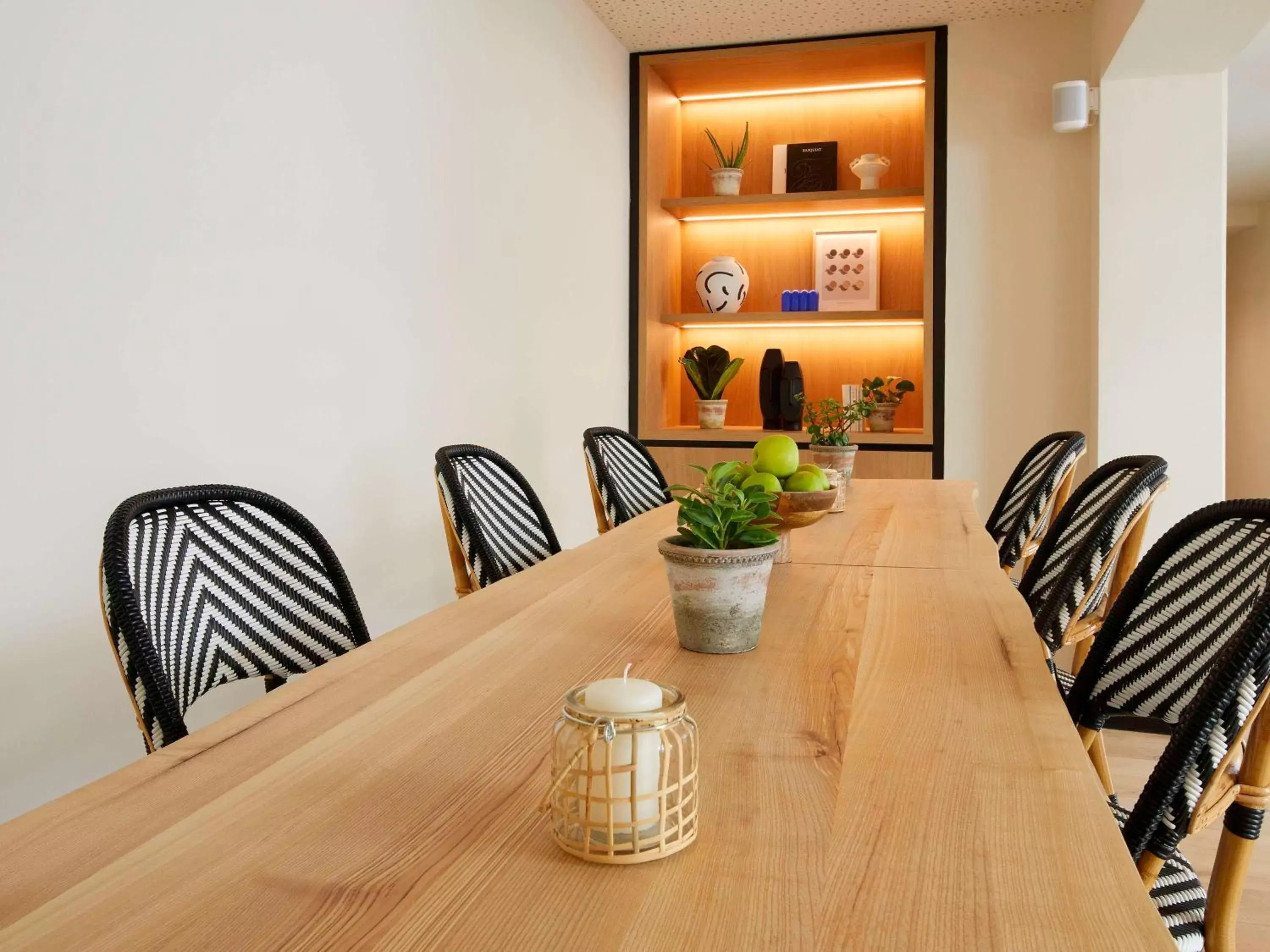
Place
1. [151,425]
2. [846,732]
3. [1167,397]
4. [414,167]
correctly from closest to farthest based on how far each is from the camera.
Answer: [846,732]
[151,425]
[414,167]
[1167,397]

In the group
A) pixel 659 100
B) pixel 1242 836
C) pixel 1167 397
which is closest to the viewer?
pixel 1242 836

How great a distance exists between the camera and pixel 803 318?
469 centimetres

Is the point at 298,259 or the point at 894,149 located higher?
the point at 894,149

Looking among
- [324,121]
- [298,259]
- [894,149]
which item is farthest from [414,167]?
[894,149]

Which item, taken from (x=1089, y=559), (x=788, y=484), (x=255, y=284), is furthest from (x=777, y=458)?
(x=255, y=284)

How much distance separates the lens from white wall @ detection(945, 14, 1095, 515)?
430 cm

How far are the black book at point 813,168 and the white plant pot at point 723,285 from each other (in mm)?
434

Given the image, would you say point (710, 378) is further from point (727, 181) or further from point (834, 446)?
point (834, 446)

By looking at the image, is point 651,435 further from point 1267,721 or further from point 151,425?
point 1267,721

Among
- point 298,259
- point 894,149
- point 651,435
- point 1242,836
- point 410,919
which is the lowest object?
point 1242,836

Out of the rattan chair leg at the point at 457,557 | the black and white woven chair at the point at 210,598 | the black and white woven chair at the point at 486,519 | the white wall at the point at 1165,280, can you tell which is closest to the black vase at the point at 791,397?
the white wall at the point at 1165,280

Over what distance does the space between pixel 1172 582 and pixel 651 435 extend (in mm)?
3600

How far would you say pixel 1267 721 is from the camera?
35.9 inches

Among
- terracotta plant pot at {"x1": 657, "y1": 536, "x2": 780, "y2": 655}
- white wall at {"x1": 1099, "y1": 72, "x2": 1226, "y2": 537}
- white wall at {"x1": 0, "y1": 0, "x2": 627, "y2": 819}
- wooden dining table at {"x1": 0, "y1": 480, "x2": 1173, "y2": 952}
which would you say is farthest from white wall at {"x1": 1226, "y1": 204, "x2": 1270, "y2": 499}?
wooden dining table at {"x1": 0, "y1": 480, "x2": 1173, "y2": 952}
